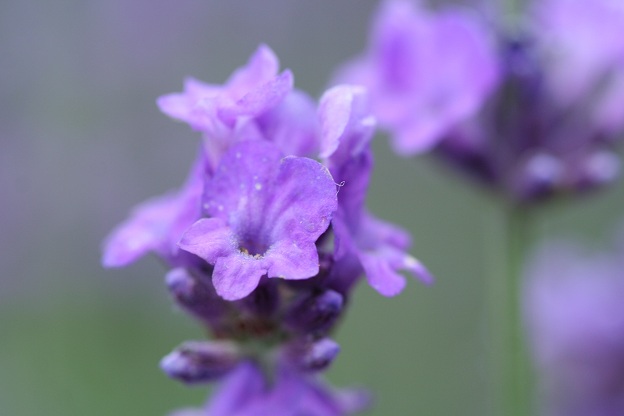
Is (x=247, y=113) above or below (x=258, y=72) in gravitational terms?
below

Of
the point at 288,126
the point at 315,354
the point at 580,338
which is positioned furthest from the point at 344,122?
the point at 580,338

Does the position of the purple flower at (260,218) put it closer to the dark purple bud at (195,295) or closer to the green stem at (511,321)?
the dark purple bud at (195,295)

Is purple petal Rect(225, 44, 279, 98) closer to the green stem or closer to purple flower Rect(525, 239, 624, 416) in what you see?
the green stem

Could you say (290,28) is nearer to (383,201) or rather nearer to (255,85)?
(383,201)

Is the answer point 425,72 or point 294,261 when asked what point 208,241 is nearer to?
point 294,261

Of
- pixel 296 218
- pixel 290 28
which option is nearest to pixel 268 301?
pixel 296 218

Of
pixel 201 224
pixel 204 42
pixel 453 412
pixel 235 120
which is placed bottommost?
→ pixel 201 224
